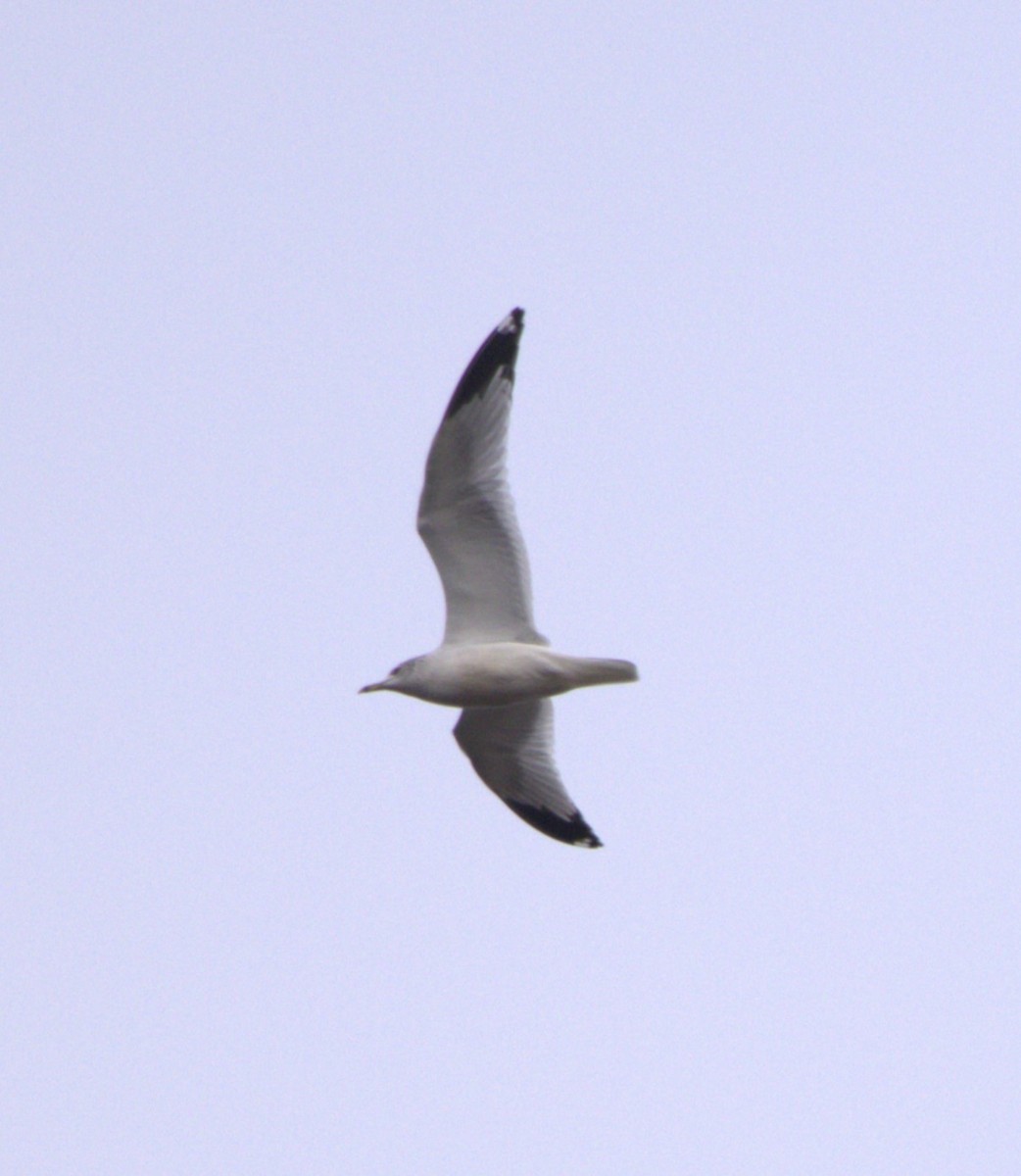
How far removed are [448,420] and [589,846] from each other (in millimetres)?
3554

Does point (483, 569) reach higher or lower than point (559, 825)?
higher

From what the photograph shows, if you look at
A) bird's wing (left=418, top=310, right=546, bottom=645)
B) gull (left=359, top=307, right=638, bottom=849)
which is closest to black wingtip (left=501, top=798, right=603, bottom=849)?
gull (left=359, top=307, right=638, bottom=849)

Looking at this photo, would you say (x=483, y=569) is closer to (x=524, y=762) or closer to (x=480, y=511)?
(x=480, y=511)

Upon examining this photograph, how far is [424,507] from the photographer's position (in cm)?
1483

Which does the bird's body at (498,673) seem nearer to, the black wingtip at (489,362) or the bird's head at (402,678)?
the bird's head at (402,678)

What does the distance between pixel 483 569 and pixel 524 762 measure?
1756 millimetres

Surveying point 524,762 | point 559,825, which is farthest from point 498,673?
point 559,825

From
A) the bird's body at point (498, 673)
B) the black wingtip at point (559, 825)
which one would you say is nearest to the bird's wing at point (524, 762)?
the black wingtip at point (559, 825)

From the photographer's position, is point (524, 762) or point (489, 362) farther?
point (524, 762)

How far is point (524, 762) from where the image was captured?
16.0 metres

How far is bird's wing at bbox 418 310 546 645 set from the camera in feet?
48.1

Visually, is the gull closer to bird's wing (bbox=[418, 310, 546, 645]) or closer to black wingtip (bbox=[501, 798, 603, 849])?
bird's wing (bbox=[418, 310, 546, 645])

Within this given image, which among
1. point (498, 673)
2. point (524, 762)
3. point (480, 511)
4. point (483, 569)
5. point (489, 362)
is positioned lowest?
point (524, 762)

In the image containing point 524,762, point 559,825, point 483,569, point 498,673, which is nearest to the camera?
point 498,673
